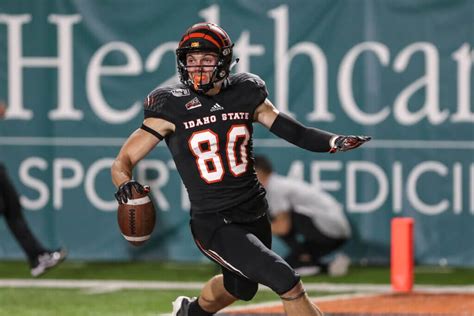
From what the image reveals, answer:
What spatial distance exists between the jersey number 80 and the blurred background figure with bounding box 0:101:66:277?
10.7 feet

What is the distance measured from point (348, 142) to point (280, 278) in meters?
0.81

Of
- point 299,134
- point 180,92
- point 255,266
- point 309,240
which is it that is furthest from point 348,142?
point 309,240

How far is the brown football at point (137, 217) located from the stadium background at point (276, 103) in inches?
180

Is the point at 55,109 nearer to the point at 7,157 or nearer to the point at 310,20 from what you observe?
the point at 7,157

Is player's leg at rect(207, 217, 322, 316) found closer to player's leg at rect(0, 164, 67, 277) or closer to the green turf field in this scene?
the green turf field

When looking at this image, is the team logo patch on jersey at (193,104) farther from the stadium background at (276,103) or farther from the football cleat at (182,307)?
the stadium background at (276,103)

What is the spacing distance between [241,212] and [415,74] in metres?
4.66

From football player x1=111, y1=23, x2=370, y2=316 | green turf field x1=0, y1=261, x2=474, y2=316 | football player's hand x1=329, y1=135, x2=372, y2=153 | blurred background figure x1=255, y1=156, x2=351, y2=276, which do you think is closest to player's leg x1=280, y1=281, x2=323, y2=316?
football player x1=111, y1=23, x2=370, y2=316

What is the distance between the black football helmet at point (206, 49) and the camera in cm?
629

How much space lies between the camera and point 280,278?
19.1ft

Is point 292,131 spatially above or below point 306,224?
above

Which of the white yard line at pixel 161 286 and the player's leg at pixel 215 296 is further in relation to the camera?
the white yard line at pixel 161 286

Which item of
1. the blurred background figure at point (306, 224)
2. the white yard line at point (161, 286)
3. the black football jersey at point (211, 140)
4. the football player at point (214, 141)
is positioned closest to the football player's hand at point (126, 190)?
the football player at point (214, 141)

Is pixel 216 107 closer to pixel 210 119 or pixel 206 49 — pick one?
pixel 210 119
